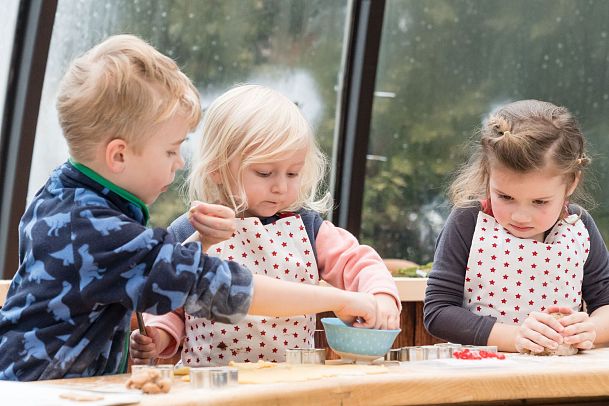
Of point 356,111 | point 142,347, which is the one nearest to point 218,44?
point 356,111

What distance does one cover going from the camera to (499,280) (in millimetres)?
2398

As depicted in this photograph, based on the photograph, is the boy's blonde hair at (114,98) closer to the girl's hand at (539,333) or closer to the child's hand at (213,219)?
the child's hand at (213,219)

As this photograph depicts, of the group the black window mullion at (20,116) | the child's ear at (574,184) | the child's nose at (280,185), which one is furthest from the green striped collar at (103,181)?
the black window mullion at (20,116)

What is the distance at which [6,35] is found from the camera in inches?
147

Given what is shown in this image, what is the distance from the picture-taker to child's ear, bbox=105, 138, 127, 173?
1.75 meters

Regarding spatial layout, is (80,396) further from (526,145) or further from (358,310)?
(526,145)

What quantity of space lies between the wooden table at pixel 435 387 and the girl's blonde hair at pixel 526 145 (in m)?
0.51

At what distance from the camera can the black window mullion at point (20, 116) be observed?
12.1ft

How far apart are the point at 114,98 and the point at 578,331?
1.11 m

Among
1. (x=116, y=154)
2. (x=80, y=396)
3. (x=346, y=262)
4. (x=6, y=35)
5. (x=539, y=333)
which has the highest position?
(x=6, y=35)

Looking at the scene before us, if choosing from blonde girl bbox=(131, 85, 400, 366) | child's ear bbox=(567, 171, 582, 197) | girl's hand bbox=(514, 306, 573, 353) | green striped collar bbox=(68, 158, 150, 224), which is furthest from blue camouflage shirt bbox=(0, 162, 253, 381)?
child's ear bbox=(567, 171, 582, 197)

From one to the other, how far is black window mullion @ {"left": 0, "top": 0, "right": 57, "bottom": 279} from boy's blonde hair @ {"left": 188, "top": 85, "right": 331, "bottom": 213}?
1.62 m

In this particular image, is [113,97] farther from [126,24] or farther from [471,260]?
[126,24]

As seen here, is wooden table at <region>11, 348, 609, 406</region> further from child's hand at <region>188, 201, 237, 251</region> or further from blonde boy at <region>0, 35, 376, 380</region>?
child's hand at <region>188, 201, 237, 251</region>
